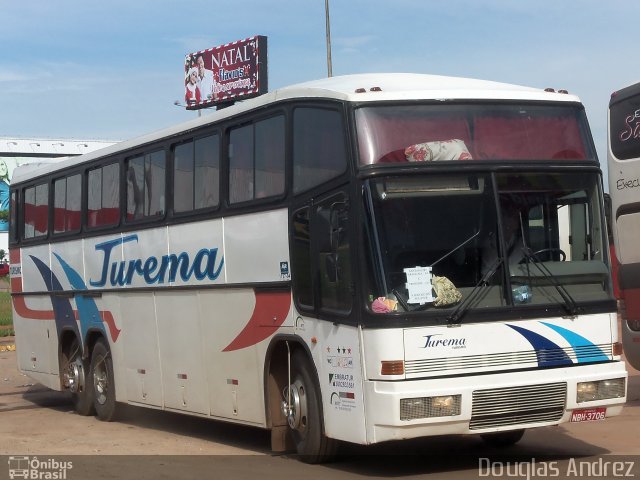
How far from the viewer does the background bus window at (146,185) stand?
44.8 ft

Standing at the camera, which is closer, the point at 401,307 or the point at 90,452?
the point at 401,307

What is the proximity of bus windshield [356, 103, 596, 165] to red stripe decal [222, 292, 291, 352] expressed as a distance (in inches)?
80.6

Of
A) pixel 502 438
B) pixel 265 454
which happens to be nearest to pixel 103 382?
pixel 265 454

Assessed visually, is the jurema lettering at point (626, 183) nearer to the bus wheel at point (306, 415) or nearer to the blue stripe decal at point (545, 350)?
the blue stripe decal at point (545, 350)

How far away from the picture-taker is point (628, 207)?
599 inches

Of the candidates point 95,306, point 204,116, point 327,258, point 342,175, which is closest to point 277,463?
point 327,258

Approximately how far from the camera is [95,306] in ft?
51.2

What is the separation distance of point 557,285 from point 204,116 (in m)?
4.90

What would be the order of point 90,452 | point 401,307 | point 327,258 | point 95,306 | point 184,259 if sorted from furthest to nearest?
point 95,306
point 184,259
point 90,452
point 327,258
point 401,307

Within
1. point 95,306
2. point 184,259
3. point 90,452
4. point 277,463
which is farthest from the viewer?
point 95,306

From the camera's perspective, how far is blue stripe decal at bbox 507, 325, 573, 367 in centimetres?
953

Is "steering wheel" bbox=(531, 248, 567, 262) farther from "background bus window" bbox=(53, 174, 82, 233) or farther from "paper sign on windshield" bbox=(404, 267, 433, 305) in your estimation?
"background bus window" bbox=(53, 174, 82, 233)

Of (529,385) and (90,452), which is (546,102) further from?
(90,452)

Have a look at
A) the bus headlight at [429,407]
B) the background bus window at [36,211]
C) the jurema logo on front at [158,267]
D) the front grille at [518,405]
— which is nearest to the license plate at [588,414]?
the front grille at [518,405]
